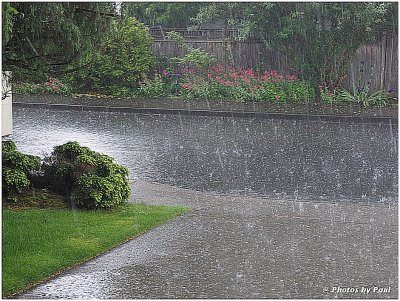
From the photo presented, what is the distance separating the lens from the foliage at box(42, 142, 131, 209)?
895 cm

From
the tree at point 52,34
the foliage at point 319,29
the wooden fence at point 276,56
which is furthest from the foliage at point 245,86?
the tree at point 52,34

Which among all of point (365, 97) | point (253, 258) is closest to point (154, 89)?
point (365, 97)

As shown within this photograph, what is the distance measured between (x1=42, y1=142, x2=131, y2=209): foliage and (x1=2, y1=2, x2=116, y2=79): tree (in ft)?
3.89

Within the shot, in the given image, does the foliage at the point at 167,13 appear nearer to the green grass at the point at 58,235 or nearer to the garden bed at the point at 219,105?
the garden bed at the point at 219,105

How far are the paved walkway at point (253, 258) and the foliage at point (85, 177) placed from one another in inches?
35.1

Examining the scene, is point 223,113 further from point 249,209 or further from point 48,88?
point 249,209

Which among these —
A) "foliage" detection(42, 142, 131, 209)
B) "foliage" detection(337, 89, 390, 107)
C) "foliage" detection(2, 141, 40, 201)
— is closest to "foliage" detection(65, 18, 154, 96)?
"foliage" detection(337, 89, 390, 107)

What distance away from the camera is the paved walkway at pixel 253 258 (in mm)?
6230

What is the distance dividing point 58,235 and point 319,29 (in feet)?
52.5

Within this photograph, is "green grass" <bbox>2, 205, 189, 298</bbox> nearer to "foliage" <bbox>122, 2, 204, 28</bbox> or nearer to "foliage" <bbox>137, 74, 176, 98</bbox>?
"foliage" <bbox>137, 74, 176, 98</bbox>

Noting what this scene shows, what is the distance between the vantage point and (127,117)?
64.4 ft

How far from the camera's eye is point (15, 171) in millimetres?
8992

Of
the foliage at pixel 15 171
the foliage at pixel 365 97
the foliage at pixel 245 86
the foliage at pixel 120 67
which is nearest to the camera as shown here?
the foliage at pixel 15 171

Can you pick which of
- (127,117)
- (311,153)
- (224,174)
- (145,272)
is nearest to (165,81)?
(127,117)
